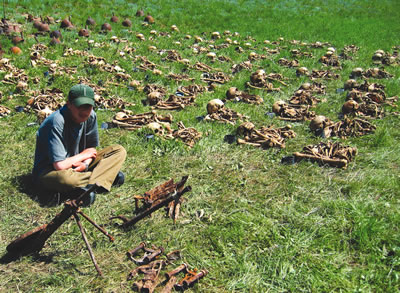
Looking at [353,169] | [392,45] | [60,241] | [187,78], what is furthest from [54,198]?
[392,45]

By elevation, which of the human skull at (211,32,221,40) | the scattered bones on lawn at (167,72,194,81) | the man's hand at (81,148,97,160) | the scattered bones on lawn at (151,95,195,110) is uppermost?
the human skull at (211,32,221,40)

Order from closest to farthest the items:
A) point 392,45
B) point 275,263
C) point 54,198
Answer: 1. point 275,263
2. point 54,198
3. point 392,45

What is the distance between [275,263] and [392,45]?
61.5 ft

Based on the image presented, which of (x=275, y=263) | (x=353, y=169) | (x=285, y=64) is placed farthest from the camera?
(x=285, y=64)

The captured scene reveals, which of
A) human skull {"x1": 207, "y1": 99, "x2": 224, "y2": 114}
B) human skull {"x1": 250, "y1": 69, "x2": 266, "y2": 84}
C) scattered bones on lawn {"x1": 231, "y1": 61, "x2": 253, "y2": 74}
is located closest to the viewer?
human skull {"x1": 207, "y1": 99, "x2": 224, "y2": 114}

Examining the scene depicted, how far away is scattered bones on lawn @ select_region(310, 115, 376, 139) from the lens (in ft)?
26.5

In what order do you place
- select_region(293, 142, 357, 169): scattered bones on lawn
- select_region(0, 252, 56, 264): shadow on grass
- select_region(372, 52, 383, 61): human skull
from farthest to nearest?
select_region(372, 52, 383, 61): human skull
select_region(293, 142, 357, 169): scattered bones on lawn
select_region(0, 252, 56, 264): shadow on grass

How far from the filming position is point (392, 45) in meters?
18.6

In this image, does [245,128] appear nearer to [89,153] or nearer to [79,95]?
[89,153]

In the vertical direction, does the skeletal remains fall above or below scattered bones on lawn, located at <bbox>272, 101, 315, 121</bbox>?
above

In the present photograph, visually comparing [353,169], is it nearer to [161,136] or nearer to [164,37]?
[161,136]

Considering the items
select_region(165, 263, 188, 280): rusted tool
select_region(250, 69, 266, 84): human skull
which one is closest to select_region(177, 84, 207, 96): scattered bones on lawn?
select_region(250, 69, 266, 84): human skull

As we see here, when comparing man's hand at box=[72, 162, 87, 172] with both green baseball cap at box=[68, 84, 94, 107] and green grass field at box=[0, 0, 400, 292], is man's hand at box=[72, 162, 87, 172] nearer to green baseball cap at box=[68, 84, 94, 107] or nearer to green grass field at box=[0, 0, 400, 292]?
green grass field at box=[0, 0, 400, 292]

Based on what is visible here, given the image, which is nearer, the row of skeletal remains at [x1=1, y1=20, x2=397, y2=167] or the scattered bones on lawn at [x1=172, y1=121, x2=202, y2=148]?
the scattered bones on lawn at [x1=172, y1=121, x2=202, y2=148]
